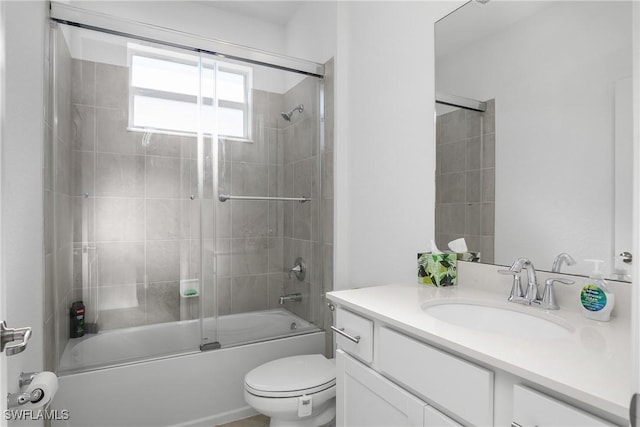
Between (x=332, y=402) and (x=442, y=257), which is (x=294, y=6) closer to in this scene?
(x=442, y=257)

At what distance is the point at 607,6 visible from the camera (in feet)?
3.21

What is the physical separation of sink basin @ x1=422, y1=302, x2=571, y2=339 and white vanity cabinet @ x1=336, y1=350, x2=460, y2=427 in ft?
0.89

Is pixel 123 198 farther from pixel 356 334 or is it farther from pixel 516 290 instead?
pixel 516 290

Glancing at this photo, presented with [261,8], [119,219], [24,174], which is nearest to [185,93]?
[119,219]

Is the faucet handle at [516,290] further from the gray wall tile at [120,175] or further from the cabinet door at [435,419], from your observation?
the gray wall tile at [120,175]

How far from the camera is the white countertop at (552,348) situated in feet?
1.81

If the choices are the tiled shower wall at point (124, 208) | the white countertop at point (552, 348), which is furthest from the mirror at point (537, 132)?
the tiled shower wall at point (124, 208)

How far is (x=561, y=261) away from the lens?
1049 millimetres

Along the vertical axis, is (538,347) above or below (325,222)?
below

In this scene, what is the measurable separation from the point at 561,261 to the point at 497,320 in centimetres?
26

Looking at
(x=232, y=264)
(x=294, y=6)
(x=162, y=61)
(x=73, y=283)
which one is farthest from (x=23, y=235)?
(x=294, y=6)

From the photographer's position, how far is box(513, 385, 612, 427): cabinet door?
1.80 feet

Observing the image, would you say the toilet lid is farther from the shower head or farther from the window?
the shower head

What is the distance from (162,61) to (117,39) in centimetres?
24
